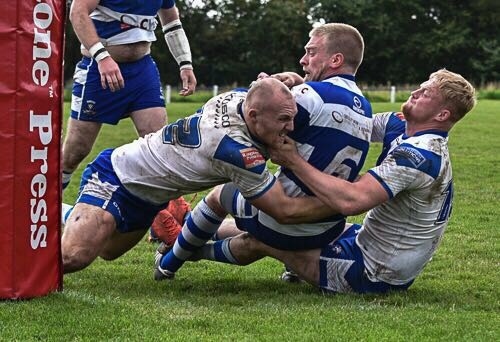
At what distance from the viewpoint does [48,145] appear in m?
4.98

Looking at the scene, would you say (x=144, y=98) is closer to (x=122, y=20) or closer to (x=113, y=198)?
(x=122, y=20)

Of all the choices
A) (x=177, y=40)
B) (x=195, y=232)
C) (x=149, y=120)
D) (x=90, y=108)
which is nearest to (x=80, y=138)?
(x=90, y=108)

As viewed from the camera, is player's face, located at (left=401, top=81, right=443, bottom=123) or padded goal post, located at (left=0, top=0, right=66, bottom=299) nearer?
padded goal post, located at (left=0, top=0, right=66, bottom=299)

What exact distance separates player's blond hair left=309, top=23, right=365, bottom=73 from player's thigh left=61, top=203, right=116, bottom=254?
1.61m

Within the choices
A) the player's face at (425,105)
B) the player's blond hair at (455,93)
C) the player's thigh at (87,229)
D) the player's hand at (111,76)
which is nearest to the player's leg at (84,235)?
the player's thigh at (87,229)

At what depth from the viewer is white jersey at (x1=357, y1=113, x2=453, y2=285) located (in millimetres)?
5184

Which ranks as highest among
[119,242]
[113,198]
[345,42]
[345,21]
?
[345,42]

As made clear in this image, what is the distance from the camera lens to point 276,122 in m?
4.95

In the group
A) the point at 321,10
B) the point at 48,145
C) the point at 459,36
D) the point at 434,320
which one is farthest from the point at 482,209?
the point at 321,10

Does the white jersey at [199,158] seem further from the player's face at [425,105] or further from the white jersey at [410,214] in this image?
the player's face at [425,105]

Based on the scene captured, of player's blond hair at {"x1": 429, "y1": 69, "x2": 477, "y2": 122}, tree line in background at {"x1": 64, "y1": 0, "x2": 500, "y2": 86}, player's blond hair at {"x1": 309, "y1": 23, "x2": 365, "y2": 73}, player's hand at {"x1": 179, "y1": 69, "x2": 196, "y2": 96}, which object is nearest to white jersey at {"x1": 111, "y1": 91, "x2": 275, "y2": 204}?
player's blond hair at {"x1": 309, "y1": 23, "x2": 365, "y2": 73}

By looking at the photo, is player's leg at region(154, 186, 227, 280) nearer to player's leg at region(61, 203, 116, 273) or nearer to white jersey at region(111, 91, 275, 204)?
white jersey at region(111, 91, 275, 204)

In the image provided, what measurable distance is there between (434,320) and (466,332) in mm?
267

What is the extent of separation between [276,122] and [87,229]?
1308 mm
